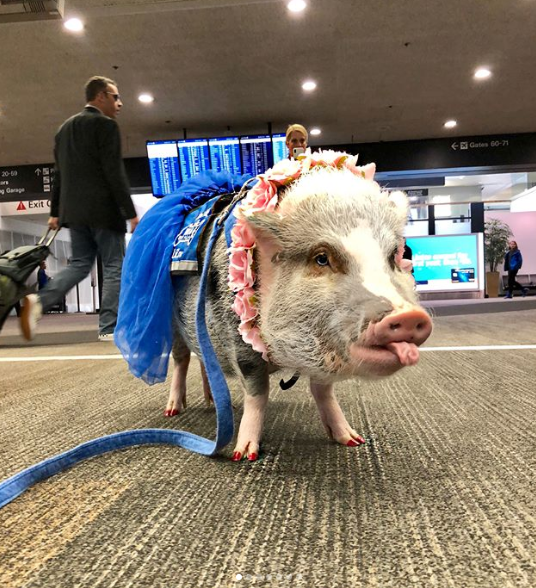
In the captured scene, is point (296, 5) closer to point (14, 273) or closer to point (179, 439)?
point (14, 273)

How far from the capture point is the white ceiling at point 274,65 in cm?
339

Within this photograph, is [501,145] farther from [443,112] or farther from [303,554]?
[303,554]

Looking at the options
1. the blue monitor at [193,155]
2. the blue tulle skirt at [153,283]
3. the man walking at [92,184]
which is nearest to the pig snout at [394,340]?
the blue tulle skirt at [153,283]

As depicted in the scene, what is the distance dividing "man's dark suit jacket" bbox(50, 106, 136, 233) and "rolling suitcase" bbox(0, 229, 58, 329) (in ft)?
3.90

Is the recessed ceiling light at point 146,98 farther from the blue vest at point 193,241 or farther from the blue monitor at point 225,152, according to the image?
the blue vest at point 193,241

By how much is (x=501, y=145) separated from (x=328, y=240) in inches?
271

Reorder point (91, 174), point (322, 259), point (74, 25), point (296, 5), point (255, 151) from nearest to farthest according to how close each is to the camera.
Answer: point (322, 259)
point (91, 174)
point (296, 5)
point (74, 25)
point (255, 151)

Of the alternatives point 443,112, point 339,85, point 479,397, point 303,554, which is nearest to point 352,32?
point 339,85

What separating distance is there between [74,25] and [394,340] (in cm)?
379

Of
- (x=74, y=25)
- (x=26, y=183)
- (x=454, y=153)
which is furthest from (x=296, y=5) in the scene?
(x=26, y=183)

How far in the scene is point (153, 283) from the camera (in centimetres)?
107

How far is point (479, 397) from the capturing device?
128 cm

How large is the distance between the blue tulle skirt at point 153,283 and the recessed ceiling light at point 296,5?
2.68 metres

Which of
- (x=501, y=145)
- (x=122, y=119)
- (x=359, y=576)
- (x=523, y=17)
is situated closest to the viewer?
(x=359, y=576)
